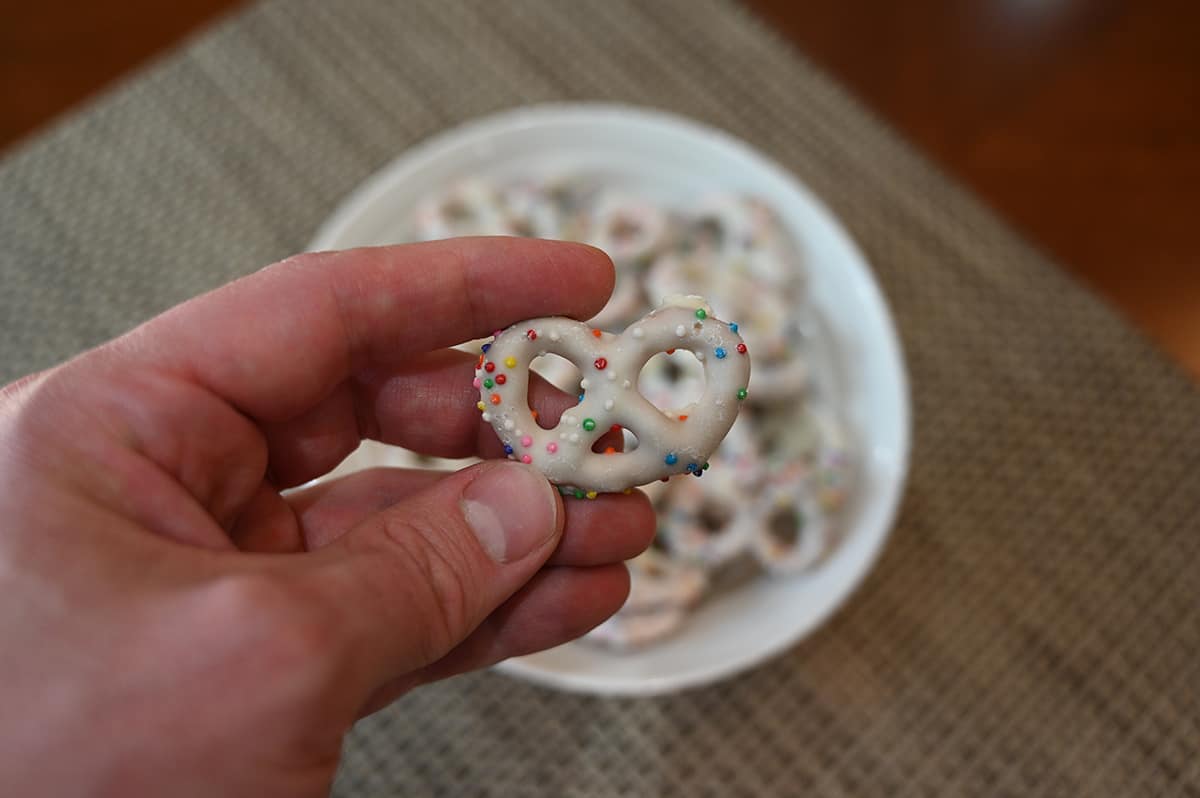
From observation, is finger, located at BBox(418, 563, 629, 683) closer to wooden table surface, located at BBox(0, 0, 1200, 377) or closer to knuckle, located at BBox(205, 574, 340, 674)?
knuckle, located at BBox(205, 574, 340, 674)

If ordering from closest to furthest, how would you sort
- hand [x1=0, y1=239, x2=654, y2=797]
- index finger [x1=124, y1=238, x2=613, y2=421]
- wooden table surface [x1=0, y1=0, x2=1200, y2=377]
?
hand [x1=0, y1=239, x2=654, y2=797] → index finger [x1=124, y1=238, x2=613, y2=421] → wooden table surface [x1=0, y1=0, x2=1200, y2=377]

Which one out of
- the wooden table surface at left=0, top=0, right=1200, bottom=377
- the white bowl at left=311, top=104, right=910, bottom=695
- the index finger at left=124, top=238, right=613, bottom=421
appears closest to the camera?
the index finger at left=124, top=238, right=613, bottom=421

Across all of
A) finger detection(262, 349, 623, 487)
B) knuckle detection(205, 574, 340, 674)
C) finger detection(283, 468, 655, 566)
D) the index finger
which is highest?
the index finger

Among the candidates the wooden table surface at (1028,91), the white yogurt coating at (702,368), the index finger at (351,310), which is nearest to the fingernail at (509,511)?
the index finger at (351,310)

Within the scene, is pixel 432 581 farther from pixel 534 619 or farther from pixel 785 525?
pixel 785 525

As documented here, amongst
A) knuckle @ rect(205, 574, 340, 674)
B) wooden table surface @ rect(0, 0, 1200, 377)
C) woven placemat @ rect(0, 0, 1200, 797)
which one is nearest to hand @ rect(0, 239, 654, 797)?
knuckle @ rect(205, 574, 340, 674)

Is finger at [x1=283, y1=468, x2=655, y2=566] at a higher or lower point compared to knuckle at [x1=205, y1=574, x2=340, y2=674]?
lower

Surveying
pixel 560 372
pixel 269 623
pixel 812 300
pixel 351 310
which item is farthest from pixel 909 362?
pixel 269 623
